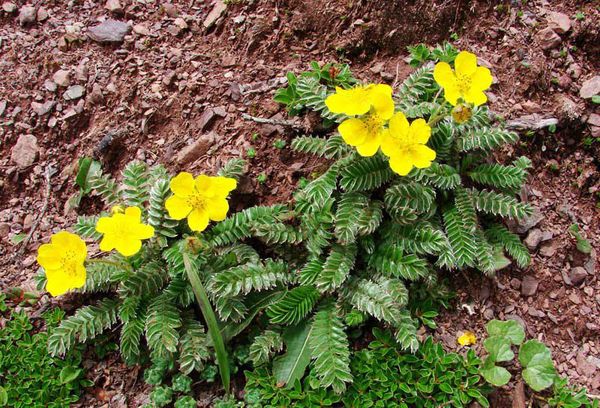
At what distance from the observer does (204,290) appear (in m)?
2.95

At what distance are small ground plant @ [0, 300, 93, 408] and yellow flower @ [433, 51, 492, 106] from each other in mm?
2309

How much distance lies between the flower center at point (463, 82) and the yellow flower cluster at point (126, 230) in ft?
3.95

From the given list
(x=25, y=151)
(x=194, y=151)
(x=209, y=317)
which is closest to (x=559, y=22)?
(x=194, y=151)

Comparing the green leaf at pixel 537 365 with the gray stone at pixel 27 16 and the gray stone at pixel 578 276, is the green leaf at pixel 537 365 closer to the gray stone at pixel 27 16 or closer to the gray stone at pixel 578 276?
the gray stone at pixel 578 276

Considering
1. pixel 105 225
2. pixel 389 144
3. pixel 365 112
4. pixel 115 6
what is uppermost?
pixel 115 6

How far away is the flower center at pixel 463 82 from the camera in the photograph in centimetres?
292

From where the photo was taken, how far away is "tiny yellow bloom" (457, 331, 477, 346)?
3.09m

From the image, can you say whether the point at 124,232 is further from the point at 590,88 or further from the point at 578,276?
the point at 590,88

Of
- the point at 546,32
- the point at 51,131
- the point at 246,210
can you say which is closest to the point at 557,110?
the point at 546,32

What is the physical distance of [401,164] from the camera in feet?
9.45

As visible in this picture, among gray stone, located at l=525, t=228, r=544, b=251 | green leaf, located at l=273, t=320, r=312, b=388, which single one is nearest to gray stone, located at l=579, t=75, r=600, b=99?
gray stone, located at l=525, t=228, r=544, b=251

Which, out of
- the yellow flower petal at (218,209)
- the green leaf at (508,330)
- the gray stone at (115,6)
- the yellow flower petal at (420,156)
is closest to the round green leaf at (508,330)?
the green leaf at (508,330)

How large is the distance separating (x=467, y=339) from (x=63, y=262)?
6.71 ft

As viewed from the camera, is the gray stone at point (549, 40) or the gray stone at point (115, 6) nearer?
the gray stone at point (549, 40)
